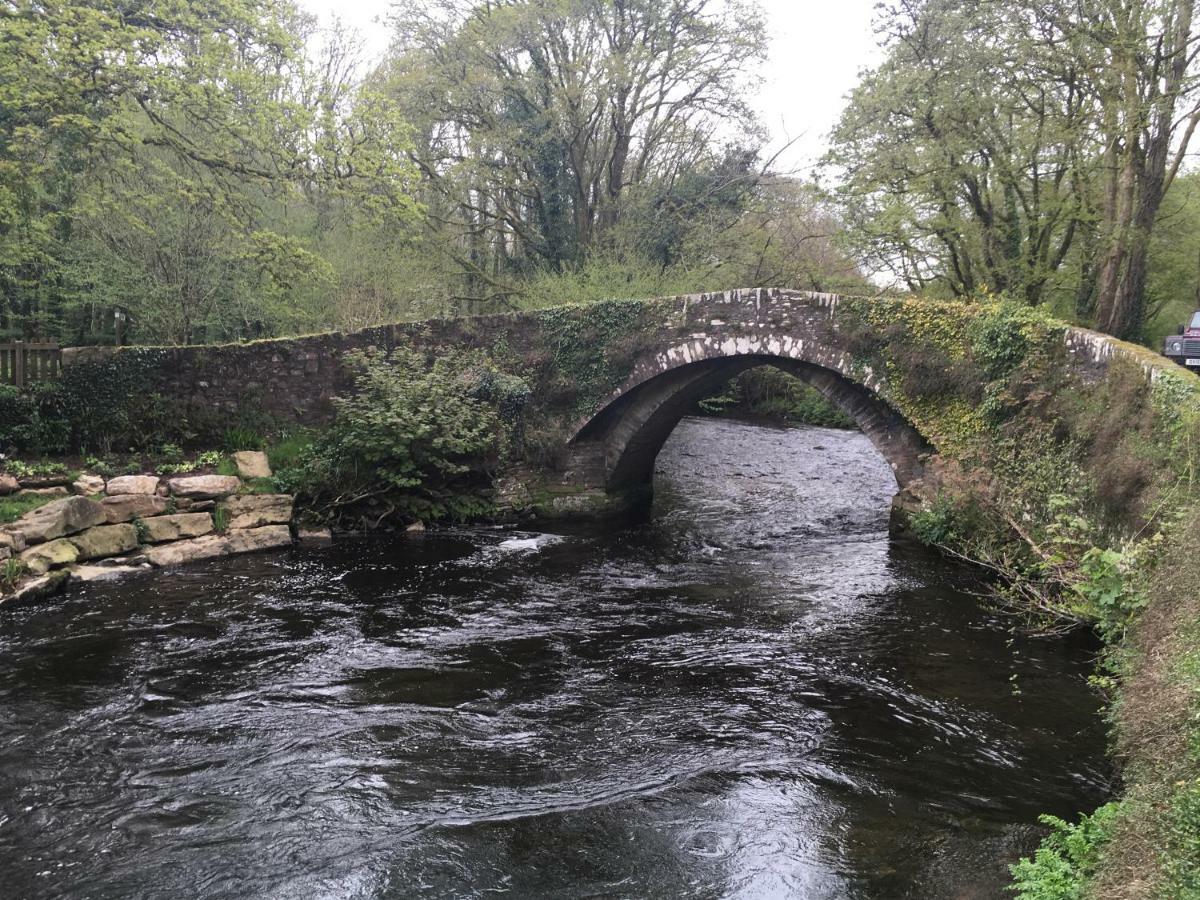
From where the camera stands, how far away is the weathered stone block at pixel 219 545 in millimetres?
10438

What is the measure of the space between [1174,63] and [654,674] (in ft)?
41.5

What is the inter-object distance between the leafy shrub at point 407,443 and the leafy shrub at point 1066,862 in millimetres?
10090

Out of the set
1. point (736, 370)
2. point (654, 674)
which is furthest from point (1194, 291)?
point (654, 674)

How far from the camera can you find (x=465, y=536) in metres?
12.5

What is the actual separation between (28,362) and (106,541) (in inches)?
163

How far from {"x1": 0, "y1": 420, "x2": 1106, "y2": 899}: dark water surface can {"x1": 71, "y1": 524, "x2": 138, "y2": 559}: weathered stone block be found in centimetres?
83

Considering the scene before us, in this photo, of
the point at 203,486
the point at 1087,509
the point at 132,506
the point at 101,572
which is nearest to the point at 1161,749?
the point at 1087,509

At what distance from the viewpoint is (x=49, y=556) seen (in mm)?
9398

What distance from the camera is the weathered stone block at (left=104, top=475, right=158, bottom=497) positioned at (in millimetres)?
11086

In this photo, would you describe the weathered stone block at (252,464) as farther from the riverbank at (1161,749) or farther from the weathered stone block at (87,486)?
the riverbank at (1161,749)

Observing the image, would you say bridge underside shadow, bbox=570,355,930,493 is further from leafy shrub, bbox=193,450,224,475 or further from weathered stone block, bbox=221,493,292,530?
leafy shrub, bbox=193,450,224,475

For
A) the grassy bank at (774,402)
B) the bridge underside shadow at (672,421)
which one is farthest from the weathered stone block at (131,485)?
the grassy bank at (774,402)

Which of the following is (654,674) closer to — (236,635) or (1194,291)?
(236,635)

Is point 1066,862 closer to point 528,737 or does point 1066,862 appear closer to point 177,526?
point 528,737
